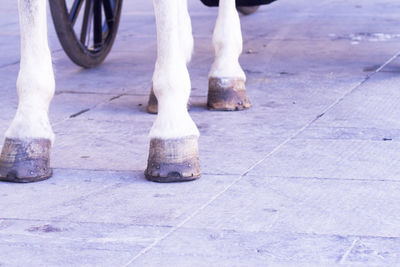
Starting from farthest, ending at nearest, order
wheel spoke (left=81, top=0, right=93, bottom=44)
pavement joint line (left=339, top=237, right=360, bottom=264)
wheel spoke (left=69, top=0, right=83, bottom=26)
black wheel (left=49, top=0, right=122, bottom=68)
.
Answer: wheel spoke (left=81, top=0, right=93, bottom=44)
wheel spoke (left=69, top=0, right=83, bottom=26)
black wheel (left=49, top=0, right=122, bottom=68)
pavement joint line (left=339, top=237, right=360, bottom=264)

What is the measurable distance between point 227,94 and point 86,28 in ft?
5.53

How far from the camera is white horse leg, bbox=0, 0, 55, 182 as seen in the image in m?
2.96

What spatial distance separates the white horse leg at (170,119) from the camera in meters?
2.93

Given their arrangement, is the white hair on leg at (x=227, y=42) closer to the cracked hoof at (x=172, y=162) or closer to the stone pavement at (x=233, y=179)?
the stone pavement at (x=233, y=179)

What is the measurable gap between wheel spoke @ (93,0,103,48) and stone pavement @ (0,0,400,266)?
0.21 meters

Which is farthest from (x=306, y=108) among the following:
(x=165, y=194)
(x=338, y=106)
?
(x=165, y=194)

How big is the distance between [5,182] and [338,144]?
1.30 m

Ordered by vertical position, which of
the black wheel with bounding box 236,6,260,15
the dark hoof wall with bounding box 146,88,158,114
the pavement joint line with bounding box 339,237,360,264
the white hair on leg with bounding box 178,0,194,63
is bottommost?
the black wheel with bounding box 236,6,260,15

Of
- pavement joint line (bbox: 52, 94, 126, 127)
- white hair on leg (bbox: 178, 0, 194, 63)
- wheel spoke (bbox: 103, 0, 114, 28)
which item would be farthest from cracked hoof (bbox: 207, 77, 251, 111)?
wheel spoke (bbox: 103, 0, 114, 28)

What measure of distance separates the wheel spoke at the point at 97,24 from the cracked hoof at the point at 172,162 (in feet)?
8.95

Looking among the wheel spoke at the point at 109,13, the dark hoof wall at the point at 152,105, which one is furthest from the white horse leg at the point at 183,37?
the wheel spoke at the point at 109,13

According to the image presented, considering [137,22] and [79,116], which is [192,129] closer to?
[79,116]

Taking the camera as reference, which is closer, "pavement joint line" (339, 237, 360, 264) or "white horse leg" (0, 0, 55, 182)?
"pavement joint line" (339, 237, 360, 264)

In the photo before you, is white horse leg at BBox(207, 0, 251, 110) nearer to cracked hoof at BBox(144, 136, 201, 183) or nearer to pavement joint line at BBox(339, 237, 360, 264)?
cracked hoof at BBox(144, 136, 201, 183)
